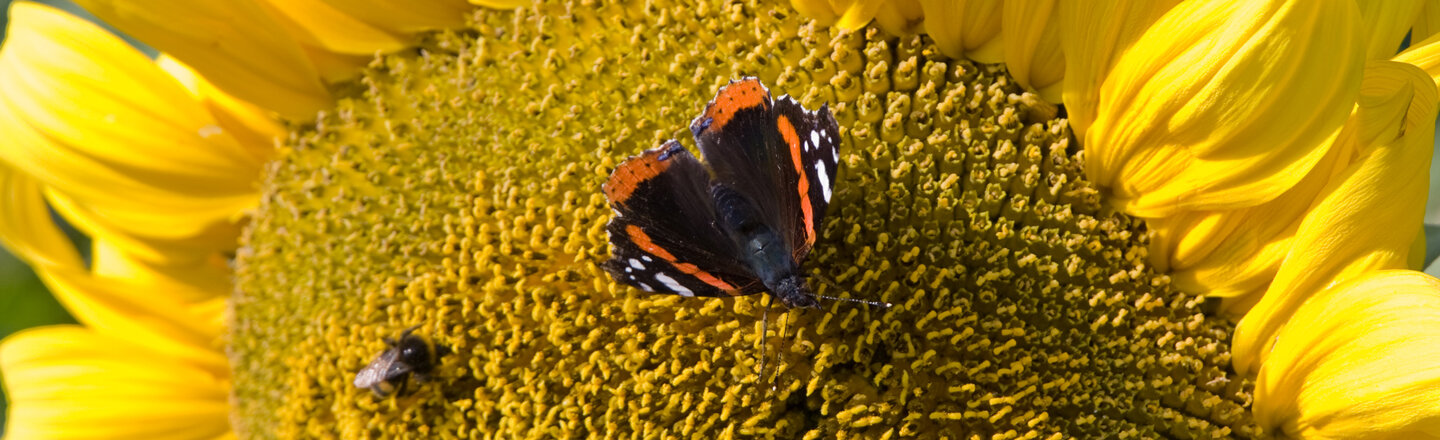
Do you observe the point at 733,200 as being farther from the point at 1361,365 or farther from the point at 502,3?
the point at 1361,365

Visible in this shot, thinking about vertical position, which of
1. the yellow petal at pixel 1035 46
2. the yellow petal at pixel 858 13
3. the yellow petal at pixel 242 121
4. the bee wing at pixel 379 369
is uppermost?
the yellow petal at pixel 242 121

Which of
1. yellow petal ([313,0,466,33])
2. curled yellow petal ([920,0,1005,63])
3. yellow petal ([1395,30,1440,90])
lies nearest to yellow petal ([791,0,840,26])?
curled yellow petal ([920,0,1005,63])

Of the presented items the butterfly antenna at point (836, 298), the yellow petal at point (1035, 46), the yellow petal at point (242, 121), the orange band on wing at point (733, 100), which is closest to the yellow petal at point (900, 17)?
the yellow petal at point (1035, 46)

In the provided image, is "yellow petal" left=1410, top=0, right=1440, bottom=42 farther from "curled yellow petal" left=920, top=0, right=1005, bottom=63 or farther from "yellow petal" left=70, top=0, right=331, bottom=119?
"yellow petal" left=70, top=0, right=331, bottom=119

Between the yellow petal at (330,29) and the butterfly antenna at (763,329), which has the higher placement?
the yellow petal at (330,29)

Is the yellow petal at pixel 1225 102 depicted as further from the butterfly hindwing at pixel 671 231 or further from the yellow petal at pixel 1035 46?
the butterfly hindwing at pixel 671 231

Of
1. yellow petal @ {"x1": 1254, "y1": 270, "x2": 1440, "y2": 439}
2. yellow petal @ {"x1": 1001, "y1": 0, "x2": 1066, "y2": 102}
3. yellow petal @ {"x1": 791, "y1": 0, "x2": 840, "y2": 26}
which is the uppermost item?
yellow petal @ {"x1": 791, "y1": 0, "x2": 840, "y2": 26}

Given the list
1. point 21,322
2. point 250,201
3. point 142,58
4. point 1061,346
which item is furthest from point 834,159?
point 21,322
